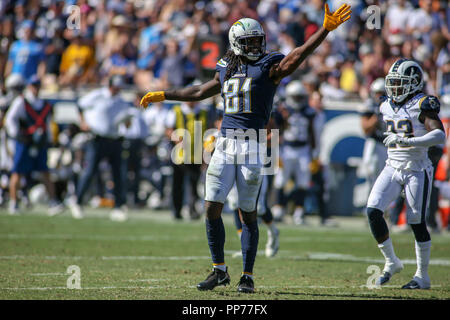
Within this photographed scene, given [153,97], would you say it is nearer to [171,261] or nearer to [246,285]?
[246,285]

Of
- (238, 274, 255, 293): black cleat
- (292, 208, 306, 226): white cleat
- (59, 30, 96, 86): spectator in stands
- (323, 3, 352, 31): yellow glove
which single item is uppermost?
(59, 30, 96, 86): spectator in stands

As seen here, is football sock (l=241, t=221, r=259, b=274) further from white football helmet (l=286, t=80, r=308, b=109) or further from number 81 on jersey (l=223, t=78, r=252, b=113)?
white football helmet (l=286, t=80, r=308, b=109)

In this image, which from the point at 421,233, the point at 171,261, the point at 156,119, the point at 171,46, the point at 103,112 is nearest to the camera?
the point at 421,233

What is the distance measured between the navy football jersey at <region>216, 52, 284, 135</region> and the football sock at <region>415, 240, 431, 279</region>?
1734mm

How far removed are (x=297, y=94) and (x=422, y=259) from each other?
6877mm

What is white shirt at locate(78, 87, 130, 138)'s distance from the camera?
13.0 metres

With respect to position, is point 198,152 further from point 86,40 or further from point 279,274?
point 279,274

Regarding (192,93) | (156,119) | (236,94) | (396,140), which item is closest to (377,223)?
(396,140)

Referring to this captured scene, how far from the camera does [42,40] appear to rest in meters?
17.5

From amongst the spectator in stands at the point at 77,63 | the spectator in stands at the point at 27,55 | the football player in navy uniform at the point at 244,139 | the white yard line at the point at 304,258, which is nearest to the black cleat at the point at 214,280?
the football player in navy uniform at the point at 244,139

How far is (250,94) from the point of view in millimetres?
6242

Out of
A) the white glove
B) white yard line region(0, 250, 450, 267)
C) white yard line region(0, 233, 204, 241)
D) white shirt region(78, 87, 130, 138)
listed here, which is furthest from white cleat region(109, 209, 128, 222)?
the white glove
